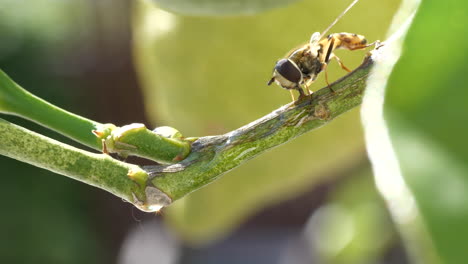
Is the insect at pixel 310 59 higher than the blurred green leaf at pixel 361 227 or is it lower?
lower

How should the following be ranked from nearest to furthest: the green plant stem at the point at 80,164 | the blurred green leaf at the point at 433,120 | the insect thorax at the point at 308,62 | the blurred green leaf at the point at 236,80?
the blurred green leaf at the point at 433,120 → the green plant stem at the point at 80,164 → the insect thorax at the point at 308,62 → the blurred green leaf at the point at 236,80

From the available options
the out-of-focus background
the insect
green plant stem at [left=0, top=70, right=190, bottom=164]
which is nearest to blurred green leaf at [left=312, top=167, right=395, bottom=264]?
the out-of-focus background

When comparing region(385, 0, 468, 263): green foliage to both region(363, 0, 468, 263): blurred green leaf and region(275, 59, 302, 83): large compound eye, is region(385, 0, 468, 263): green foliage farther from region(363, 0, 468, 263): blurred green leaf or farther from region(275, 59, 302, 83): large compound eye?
region(275, 59, 302, 83): large compound eye

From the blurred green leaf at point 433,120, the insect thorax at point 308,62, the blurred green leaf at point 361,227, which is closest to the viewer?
the blurred green leaf at point 433,120

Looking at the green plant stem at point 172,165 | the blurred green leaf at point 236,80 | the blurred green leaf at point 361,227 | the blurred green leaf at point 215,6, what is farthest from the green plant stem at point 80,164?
the blurred green leaf at point 361,227

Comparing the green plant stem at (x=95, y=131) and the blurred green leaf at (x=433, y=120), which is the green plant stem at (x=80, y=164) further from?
the blurred green leaf at (x=433, y=120)

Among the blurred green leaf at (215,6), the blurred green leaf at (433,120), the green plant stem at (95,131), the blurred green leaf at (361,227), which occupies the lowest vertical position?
the blurred green leaf at (433,120)

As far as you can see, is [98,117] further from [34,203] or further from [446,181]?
[446,181]
